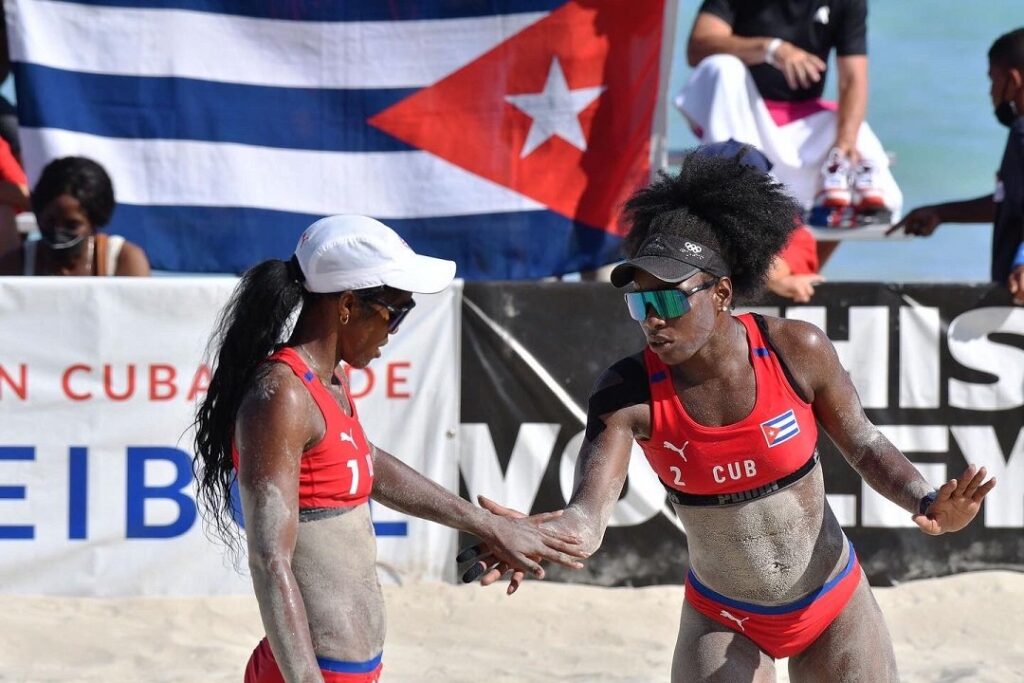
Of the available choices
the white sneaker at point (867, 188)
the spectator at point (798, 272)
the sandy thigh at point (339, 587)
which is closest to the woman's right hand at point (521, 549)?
the sandy thigh at point (339, 587)

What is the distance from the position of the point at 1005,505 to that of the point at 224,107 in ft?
14.2

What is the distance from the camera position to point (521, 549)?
139 inches

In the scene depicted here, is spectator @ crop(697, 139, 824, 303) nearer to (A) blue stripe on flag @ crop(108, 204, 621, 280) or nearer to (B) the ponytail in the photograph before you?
(A) blue stripe on flag @ crop(108, 204, 621, 280)

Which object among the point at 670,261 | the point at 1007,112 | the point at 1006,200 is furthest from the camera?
the point at 1007,112

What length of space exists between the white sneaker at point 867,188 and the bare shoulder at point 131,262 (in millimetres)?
3635

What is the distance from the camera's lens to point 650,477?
6727 mm

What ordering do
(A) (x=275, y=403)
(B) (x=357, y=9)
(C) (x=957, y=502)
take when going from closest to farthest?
(A) (x=275, y=403) < (C) (x=957, y=502) < (B) (x=357, y=9)

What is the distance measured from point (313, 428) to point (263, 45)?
455 centimetres

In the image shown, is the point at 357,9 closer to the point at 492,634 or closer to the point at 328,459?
the point at 492,634

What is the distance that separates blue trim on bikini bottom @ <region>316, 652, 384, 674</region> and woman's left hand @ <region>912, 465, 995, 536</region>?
4.59 feet

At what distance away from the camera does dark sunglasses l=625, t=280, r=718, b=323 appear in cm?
362

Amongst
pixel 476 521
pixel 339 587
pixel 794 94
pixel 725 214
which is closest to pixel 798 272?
pixel 794 94

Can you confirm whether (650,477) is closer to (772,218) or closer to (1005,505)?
(1005,505)

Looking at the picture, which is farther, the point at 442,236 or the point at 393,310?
the point at 442,236
